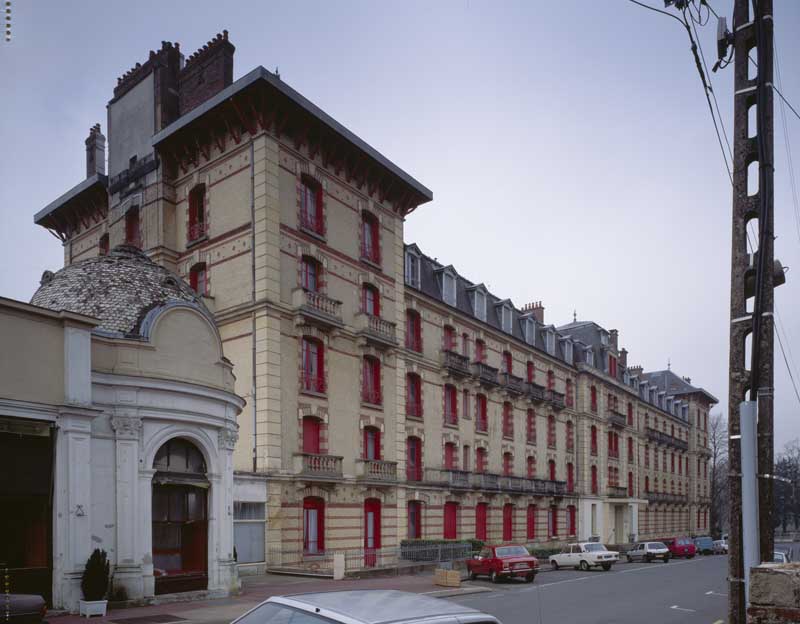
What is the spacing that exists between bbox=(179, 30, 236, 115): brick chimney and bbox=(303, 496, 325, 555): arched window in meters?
17.5

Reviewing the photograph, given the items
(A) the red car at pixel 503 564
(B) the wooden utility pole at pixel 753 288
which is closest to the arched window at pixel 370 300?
(A) the red car at pixel 503 564

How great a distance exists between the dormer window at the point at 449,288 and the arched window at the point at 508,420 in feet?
27.6

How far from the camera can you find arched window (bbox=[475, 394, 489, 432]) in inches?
1709

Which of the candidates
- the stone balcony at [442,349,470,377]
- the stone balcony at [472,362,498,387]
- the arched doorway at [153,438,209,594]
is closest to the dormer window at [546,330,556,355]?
the stone balcony at [472,362,498,387]

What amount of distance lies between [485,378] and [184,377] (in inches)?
1011

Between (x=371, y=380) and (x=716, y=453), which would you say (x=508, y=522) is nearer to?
(x=371, y=380)

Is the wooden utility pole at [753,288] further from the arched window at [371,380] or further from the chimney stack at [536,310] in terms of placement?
the chimney stack at [536,310]

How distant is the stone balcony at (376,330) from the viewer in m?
32.9

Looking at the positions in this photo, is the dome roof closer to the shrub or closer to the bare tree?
the shrub

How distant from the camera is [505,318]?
4944cm

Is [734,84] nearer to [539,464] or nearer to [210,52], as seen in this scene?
[210,52]

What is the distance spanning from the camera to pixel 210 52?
107ft

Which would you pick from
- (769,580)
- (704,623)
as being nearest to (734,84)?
(769,580)

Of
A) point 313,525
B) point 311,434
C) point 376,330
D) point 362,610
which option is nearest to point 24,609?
point 362,610
